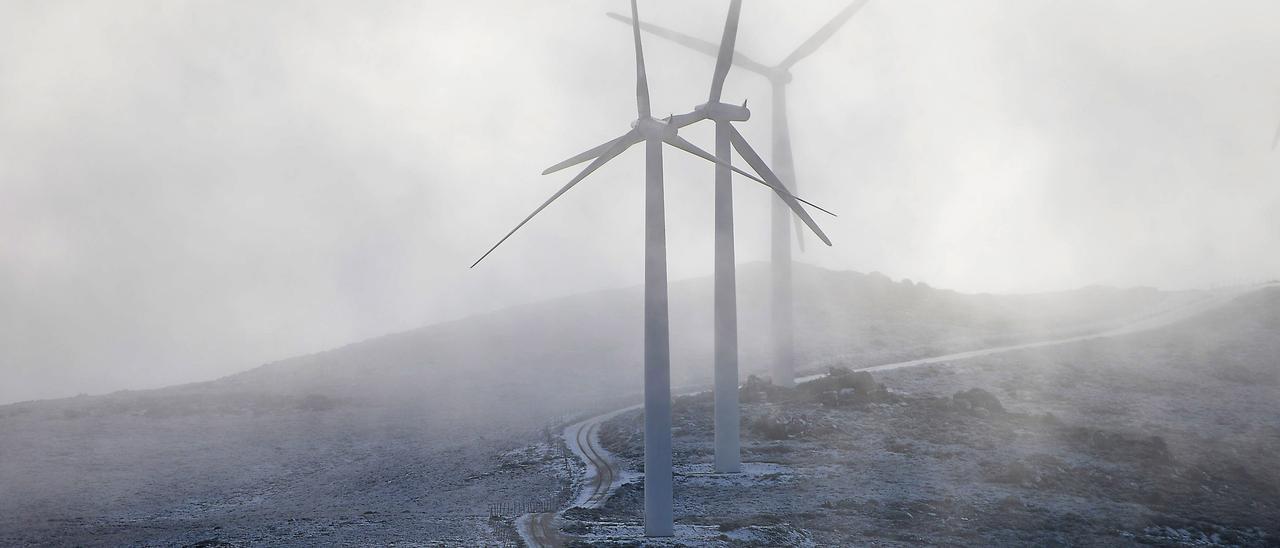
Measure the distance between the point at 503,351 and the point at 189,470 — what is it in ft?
191

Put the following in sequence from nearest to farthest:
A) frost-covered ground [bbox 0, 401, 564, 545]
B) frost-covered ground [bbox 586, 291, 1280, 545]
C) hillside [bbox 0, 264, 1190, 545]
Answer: frost-covered ground [bbox 586, 291, 1280, 545] → frost-covered ground [bbox 0, 401, 564, 545] → hillside [bbox 0, 264, 1190, 545]

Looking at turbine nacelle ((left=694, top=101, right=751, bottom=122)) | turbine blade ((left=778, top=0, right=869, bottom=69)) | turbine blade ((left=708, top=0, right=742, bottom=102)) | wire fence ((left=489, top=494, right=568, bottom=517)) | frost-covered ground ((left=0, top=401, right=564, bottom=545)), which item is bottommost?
wire fence ((left=489, top=494, right=568, bottom=517))

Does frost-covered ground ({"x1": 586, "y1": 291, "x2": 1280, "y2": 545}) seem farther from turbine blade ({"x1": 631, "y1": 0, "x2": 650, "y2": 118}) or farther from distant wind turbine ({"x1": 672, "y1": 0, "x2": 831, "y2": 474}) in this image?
turbine blade ({"x1": 631, "y1": 0, "x2": 650, "y2": 118})

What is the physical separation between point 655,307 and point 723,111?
600 inches

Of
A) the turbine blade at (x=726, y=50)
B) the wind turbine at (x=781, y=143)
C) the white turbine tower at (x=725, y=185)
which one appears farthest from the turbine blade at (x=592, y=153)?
the wind turbine at (x=781, y=143)

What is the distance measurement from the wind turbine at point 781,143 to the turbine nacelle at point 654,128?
106 ft

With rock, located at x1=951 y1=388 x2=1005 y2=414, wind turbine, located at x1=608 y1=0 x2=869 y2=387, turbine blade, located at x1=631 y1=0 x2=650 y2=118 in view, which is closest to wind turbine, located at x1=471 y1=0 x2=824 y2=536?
turbine blade, located at x1=631 y1=0 x2=650 y2=118

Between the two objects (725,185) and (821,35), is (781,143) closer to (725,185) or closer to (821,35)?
(821,35)

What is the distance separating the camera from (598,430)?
67.1m

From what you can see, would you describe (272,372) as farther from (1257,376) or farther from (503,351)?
(1257,376)

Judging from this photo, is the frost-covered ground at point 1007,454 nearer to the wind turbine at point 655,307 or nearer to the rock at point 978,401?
the rock at point 978,401

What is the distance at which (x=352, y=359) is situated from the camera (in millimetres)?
110625

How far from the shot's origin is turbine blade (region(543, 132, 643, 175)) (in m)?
34.8

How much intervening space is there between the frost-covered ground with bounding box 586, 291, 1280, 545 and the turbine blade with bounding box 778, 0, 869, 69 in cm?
2674
